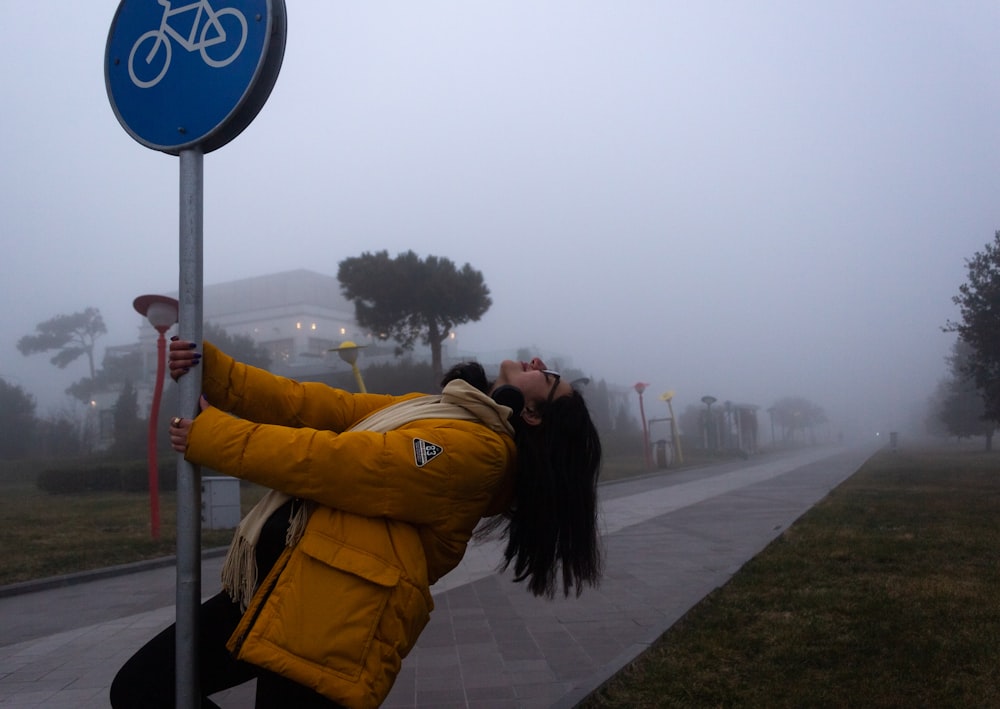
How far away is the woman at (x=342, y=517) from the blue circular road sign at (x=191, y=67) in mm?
→ 516

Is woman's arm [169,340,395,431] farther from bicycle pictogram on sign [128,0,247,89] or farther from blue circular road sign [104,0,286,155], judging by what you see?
bicycle pictogram on sign [128,0,247,89]

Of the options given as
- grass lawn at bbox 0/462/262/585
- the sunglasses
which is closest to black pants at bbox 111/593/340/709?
the sunglasses

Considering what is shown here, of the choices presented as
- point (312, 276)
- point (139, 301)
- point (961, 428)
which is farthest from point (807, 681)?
point (961, 428)

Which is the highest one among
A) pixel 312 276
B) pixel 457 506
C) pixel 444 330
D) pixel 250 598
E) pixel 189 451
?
pixel 312 276

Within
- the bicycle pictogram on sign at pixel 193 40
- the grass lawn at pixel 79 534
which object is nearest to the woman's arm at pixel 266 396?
the bicycle pictogram on sign at pixel 193 40

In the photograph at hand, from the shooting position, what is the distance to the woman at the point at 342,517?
1606 mm

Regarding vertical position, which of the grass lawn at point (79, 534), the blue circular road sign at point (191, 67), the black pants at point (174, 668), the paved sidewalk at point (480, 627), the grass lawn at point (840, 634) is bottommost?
the paved sidewalk at point (480, 627)

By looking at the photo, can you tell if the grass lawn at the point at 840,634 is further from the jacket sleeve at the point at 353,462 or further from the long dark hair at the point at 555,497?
the jacket sleeve at the point at 353,462

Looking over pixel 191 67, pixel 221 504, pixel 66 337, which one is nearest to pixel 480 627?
pixel 191 67

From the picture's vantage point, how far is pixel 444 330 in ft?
92.7

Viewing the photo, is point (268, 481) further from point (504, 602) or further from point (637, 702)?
point (504, 602)

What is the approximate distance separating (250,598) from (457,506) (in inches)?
19.5

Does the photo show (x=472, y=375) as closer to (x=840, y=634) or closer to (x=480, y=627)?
(x=840, y=634)

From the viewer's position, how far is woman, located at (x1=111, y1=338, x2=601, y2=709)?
1.61 m
